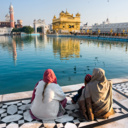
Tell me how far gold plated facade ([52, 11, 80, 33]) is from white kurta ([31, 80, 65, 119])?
48.5 m

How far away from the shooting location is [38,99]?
2256mm

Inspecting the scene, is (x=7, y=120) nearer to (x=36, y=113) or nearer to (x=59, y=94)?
(x=36, y=113)

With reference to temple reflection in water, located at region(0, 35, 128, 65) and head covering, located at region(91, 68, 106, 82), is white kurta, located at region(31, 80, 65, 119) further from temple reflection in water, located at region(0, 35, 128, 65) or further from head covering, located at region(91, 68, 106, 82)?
temple reflection in water, located at region(0, 35, 128, 65)

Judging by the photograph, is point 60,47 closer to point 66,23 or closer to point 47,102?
point 47,102

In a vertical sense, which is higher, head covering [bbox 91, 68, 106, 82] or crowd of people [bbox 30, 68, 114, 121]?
head covering [bbox 91, 68, 106, 82]

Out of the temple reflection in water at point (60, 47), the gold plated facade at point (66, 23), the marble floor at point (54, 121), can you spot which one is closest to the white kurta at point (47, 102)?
the marble floor at point (54, 121)

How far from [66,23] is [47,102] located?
164 ft

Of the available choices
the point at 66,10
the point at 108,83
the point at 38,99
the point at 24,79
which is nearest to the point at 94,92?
the point at 108,83

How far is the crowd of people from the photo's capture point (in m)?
2.23

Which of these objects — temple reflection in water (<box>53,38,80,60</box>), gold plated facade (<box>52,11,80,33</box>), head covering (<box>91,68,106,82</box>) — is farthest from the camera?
gold plated facade (<box>52,11,80,33</box>)

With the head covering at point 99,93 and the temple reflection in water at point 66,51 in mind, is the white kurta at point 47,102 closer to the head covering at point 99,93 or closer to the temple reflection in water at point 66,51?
the head covering at point 99,93

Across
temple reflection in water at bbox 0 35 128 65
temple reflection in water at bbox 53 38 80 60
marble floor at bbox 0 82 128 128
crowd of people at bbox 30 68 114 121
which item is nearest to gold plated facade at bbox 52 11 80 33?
temple reflection in water at bbox 0 35 128 65

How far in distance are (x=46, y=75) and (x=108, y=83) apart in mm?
1074

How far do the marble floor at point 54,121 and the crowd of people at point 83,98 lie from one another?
10 centimetres
